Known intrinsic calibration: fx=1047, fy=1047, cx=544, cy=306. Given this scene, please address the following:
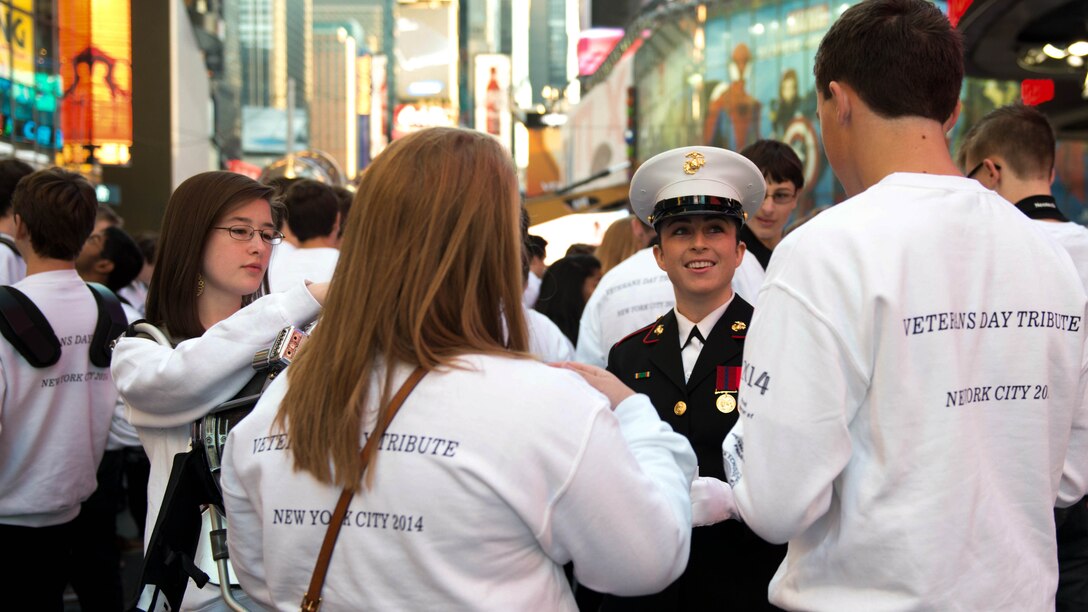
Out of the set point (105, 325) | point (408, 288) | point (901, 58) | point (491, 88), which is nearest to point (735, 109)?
point (105, 325)

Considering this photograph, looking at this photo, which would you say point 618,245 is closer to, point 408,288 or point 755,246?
point 755,246

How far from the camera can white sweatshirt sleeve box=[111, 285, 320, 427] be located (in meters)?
2.85

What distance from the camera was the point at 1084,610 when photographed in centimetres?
329

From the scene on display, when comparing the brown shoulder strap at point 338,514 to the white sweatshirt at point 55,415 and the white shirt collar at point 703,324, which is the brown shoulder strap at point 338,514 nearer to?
the white shirt collar at point 703,324

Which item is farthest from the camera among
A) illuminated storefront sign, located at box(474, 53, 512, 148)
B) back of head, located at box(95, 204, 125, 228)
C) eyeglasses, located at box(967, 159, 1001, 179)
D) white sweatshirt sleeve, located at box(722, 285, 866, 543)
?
illuminated storefront sign, located at box(474, 53, 512, 148)

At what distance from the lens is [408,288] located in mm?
1979

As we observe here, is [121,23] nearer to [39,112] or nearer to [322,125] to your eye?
[39,112]

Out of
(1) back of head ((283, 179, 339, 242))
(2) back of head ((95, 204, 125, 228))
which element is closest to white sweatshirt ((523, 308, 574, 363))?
(1) back of head ((283, 179, 339, 242))

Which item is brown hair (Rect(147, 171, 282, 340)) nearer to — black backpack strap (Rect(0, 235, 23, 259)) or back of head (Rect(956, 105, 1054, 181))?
black backpack strap (Rect(0, 235, 23, 259))

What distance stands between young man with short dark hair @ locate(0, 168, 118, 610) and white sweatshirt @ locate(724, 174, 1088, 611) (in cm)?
321

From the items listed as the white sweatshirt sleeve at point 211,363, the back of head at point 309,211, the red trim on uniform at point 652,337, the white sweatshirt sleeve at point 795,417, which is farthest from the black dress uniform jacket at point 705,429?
the back of head at point 309,211

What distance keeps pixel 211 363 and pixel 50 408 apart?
6.06 feet

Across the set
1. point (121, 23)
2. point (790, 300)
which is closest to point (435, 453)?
point (790, 300)

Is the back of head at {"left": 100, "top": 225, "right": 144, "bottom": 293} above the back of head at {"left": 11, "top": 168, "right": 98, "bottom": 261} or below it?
below
